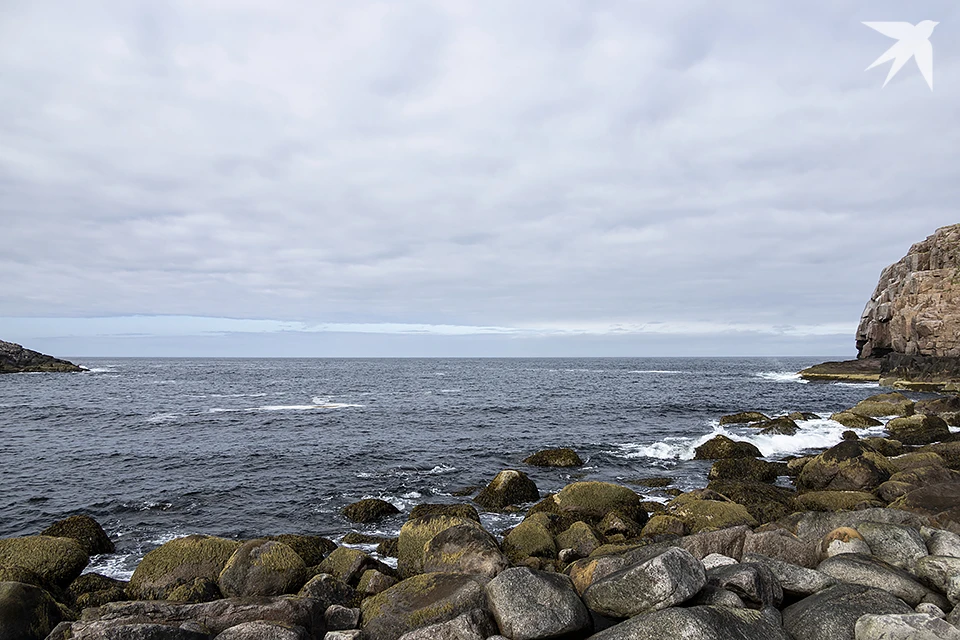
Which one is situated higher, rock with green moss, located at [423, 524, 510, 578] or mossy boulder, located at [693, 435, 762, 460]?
rock with green moss, located at [423, 524, 510, 578]

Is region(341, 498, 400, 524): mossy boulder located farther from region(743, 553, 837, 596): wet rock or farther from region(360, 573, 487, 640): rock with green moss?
region(743, 553, 837, 596): wet rock

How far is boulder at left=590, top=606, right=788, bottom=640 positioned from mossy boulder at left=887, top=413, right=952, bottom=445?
A: 27.3 metres

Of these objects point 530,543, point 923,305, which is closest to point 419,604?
point 530,543

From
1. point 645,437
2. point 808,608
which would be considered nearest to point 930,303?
point 645,437

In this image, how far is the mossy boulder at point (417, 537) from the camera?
502 inches

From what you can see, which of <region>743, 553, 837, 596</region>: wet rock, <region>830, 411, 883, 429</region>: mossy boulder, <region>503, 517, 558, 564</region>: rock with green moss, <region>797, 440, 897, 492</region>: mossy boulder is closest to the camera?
<region>743, 553, 837, 596</region>: wet rock

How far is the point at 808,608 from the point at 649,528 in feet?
23.7

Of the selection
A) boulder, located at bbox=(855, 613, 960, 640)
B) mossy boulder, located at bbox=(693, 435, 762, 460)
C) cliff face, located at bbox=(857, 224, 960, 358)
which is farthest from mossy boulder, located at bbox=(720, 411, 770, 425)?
cliff face, located at bbox=(857, 224, 960, 358)

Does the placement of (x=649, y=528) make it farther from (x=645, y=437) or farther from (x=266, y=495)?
(x=645, y=437)

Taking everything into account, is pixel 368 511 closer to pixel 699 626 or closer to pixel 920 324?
pixel 699 626

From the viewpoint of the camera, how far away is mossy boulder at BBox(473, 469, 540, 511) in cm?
1992

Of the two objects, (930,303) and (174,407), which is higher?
(930,303)

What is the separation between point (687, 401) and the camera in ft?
187

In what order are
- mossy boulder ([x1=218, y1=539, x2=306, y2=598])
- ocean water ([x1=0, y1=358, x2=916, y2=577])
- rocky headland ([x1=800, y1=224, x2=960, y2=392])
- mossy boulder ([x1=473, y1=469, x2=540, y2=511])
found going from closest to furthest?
1. mossy boulder ([x1=218, y1=539, x2=306, y2=598])
2. ocean water ([x1=0, y1=358, x2=916, y2=577])
3. mossy boulder ([x1=473, y1=469, x2=540, y2=511])
4. rocky headland ([x1=800, y1=224, x2=960, y2=392])
